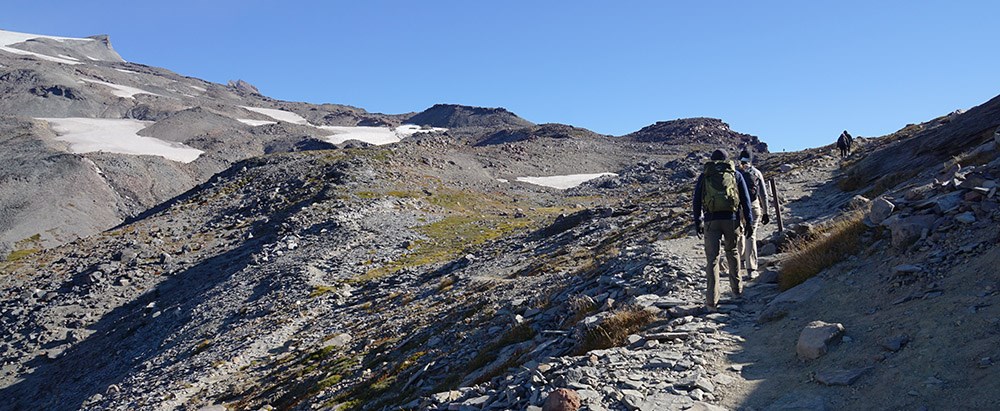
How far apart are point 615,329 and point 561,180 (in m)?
73.5

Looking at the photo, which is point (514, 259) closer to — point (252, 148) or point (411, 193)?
point (411, 193)

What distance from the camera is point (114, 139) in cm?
14825

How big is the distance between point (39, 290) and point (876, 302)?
170ft

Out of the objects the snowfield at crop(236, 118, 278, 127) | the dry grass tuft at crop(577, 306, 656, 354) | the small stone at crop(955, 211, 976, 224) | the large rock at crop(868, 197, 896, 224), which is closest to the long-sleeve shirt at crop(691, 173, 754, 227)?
the dry grass tuft at crop(577, 306, 656, 354)

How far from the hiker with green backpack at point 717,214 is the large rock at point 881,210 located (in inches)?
113

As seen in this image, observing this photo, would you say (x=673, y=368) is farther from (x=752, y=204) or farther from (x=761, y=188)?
(x=761, y=188)

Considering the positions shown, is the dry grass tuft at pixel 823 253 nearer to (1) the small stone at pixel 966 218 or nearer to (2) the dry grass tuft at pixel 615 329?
(1) the small stone at pixel 966 218

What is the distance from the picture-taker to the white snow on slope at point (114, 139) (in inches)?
5394

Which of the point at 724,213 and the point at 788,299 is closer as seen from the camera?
the point at 788,299

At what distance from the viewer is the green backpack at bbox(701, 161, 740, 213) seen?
1069 cm

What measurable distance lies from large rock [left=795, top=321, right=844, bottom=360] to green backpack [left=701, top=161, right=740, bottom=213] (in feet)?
9.52

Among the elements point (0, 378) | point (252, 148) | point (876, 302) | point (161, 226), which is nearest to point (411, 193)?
point (161, 226)

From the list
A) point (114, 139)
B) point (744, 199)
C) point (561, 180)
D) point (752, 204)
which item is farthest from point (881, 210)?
point (114, 139)

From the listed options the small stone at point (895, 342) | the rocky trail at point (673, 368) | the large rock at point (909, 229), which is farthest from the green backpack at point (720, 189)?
the small stone at point (895, 342)
